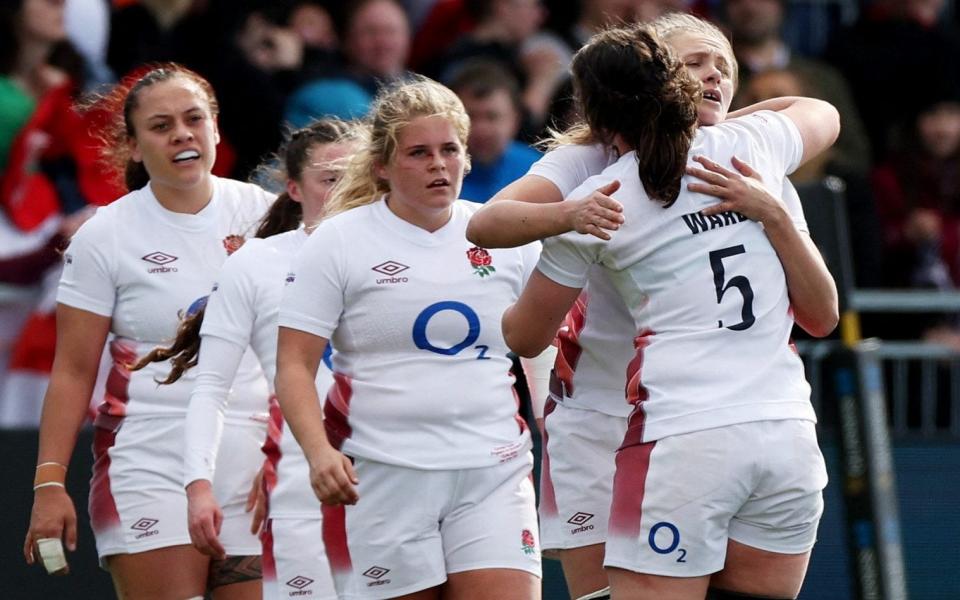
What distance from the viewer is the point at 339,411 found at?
4.80 m

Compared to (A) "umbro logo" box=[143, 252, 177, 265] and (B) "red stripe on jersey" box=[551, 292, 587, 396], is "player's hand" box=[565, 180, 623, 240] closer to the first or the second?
(B) "red stripe on jersey" box=[551, 292, 587, 396]

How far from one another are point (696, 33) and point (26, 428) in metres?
4.09

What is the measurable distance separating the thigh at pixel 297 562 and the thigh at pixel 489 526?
0.59m

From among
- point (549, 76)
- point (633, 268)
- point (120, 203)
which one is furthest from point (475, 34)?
point (633, 268)

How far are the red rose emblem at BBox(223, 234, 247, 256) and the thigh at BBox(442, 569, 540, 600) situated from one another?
151 centimetres

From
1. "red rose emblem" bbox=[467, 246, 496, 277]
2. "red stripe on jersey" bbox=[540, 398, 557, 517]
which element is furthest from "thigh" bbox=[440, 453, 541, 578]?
"red rose emblem" bbox=[467, 246, 496, 277]

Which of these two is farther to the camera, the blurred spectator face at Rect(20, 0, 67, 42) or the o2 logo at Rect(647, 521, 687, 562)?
the blurred spectator face at Rect(20, 0, 67, 42)

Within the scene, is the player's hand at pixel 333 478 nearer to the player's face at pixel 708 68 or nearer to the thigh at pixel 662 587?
the thigh at pixel 662 587

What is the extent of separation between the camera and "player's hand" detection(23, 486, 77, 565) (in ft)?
17.5

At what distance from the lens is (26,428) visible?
7.34 m

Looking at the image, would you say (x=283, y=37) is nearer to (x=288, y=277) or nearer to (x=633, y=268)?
(x=288, y=277)

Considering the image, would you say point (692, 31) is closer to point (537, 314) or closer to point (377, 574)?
point (537, 314)

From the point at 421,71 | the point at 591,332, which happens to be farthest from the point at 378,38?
the point at 591,332

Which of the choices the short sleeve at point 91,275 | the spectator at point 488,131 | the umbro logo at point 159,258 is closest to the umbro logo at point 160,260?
the umbro logo at point 159,258
